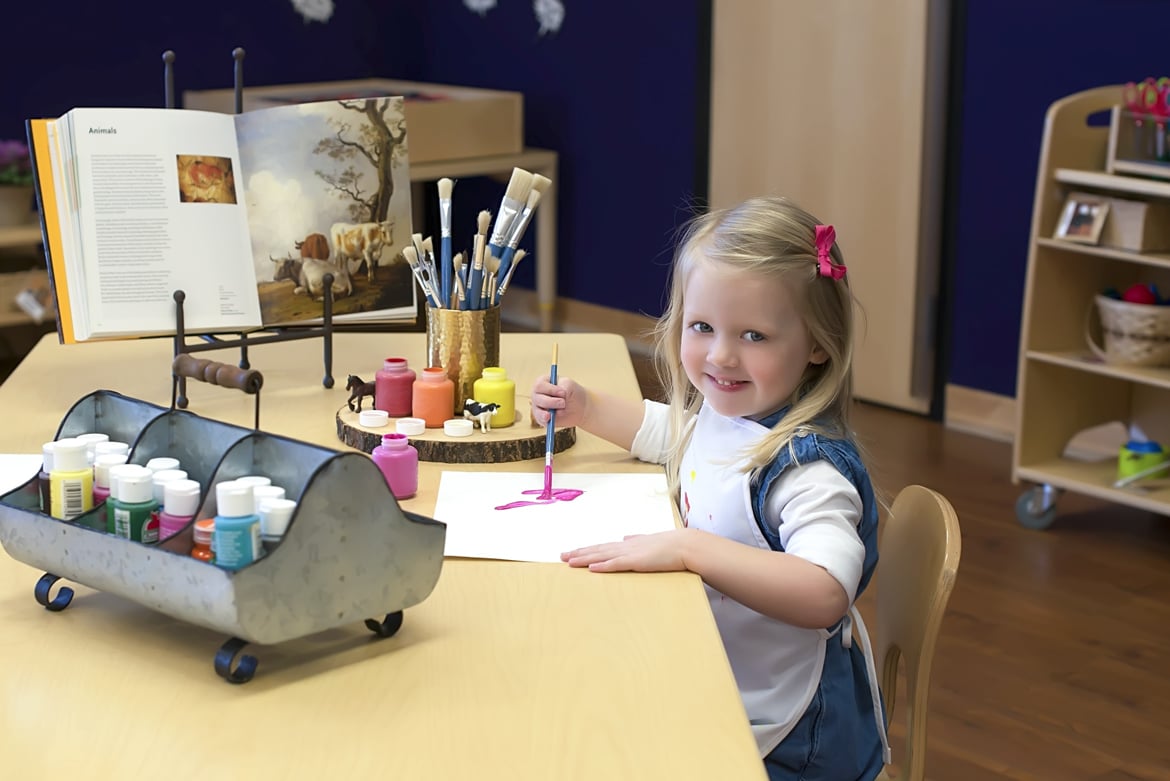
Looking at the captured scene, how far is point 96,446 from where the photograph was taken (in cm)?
114

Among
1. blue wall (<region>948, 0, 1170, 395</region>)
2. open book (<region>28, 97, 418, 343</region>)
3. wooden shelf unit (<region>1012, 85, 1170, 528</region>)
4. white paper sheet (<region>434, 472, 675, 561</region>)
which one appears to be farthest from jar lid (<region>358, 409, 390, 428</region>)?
blue wall (<region>948, 0, 1170, 395</region>)

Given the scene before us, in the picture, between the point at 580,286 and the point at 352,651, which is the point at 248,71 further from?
the point at 352,651

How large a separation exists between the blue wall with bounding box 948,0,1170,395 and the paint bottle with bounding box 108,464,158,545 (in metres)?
2.98

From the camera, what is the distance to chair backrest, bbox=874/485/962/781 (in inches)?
50.9

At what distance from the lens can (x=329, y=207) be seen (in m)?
1.80

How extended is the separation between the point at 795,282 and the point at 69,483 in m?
0.67

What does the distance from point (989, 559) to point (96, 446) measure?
231 centimetres

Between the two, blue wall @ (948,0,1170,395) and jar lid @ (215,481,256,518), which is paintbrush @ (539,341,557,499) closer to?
jar lid @ (215,481,256,518)

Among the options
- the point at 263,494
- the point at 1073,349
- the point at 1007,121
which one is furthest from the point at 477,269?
the point at 1007,121

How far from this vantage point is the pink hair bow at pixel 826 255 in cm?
135

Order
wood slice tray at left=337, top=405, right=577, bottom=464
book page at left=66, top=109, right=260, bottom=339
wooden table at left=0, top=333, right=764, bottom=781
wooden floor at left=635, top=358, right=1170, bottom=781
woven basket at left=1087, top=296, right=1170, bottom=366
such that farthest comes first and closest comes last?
woven basket at left=1087, top=296, right=1170, bottom=366 → wooden floor at left=635, top=358, right=1170, bottom=781 → book page at left=66, top=109, right=260, bottom=339 → wood slice tray at left=337, top=405, right=577, bottom=464 → wooden table at left=0, top=333, right=764, bottom=781

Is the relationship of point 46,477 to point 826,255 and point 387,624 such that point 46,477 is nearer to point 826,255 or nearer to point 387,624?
point 387,624

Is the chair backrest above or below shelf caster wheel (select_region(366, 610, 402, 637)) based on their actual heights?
below

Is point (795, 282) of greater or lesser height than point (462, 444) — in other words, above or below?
above
